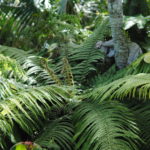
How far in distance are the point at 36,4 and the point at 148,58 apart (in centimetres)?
199

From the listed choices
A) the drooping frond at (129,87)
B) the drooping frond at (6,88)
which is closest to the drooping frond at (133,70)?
the drooping frond at (129,87)

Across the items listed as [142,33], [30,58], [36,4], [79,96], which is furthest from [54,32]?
[79,96]

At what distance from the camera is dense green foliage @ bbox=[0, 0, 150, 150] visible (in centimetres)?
214

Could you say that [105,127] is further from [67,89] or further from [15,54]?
[15,54]

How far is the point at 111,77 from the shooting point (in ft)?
10.3

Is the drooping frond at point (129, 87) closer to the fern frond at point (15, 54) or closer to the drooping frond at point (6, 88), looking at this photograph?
the drooping frond at point (6, 88)

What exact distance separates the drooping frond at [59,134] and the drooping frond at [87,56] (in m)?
0.99

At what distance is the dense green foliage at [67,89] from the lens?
2.14 metres

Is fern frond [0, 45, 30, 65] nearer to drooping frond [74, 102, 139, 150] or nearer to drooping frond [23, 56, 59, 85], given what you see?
drooping frond [23, 56, 59, 85]

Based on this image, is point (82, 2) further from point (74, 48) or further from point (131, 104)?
point (131, 104)

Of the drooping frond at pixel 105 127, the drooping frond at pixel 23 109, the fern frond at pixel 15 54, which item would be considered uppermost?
the fern frond at pixel 15 54

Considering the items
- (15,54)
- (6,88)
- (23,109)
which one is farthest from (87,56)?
(23,109)

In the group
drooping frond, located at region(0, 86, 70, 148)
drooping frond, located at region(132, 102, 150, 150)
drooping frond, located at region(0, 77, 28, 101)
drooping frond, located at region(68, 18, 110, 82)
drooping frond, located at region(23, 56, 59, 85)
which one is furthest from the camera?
drooping frond, located at region(68, 18, 110, 82)

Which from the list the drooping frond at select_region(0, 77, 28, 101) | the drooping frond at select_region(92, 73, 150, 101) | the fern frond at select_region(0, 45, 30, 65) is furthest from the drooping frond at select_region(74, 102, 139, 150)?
the fern frond at select_region(0, 45, 30, 65)
